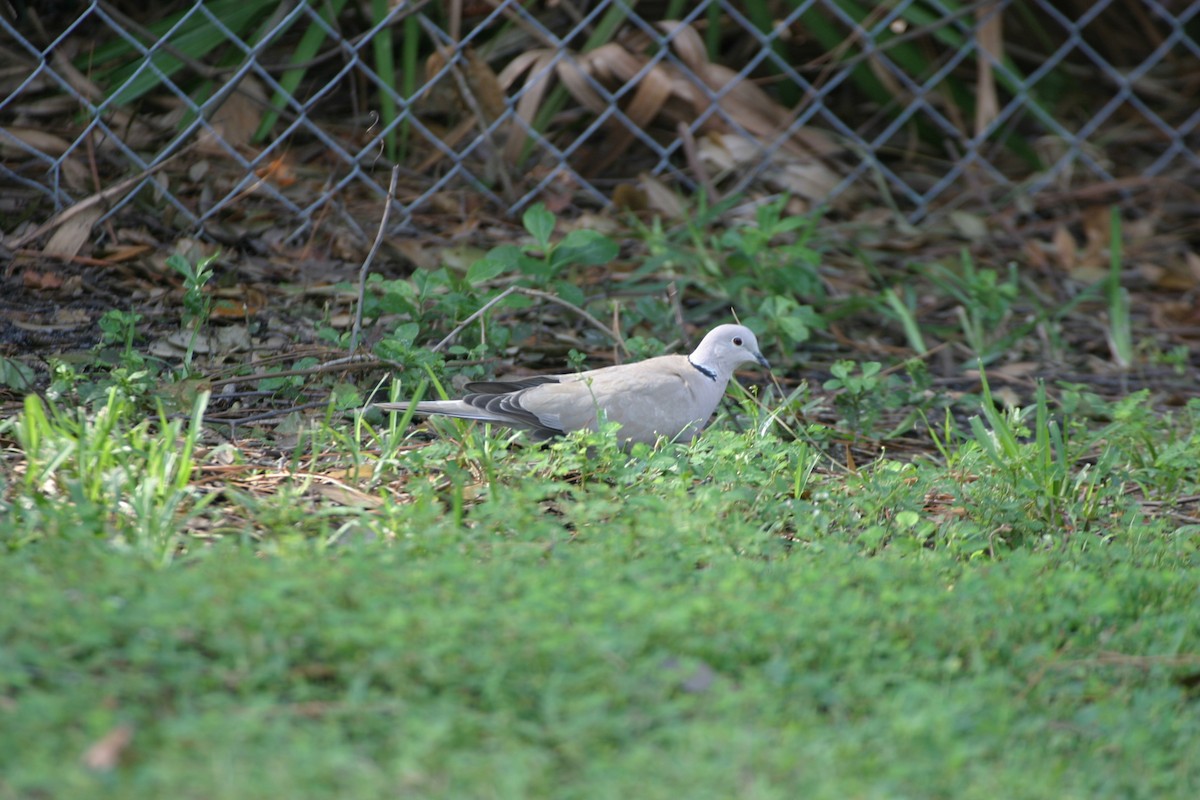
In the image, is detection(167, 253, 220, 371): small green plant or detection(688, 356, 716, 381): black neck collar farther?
detection(688, 356, 716, 381): black neck collar

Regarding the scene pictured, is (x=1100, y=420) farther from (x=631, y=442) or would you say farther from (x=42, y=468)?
(x=42, y=468)

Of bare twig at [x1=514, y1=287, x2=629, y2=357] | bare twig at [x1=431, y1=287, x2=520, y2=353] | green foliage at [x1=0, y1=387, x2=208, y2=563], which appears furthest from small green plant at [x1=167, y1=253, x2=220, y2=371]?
bare twig at [x1=514, y1=287, x2=629, y2=357]

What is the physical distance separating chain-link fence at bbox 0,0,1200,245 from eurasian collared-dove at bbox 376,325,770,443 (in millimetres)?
1521

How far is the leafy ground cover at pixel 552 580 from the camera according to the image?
2.19m

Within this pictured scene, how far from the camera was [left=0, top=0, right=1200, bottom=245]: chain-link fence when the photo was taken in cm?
552

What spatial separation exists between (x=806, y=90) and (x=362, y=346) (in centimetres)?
294

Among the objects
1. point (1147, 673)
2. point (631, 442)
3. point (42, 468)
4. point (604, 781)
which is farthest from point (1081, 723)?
point (42, 468)

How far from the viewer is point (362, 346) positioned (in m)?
4.42

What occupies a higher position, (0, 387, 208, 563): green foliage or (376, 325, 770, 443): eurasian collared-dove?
(0, 387, 208, 563): green foliage

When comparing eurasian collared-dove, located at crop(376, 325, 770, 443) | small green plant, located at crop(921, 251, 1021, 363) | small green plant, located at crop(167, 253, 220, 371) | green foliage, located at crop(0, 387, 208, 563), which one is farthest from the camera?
small green plant, located at crop(921, 251, 1021, 363)

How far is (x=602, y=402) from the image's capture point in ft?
13.6

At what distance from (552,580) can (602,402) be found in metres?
1.51

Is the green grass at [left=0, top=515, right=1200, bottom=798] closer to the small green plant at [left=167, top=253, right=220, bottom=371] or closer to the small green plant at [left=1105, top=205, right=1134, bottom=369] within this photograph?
the small green plant at [left=167, top=253, right=220, bottom=371]

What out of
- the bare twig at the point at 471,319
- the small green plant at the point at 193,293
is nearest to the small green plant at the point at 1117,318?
the bare twig at the point at 471,319
